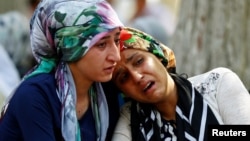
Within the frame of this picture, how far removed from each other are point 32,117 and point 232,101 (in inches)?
48.4

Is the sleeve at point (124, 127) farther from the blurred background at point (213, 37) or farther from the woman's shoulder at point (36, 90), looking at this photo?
the blurred background at point (213, 37)

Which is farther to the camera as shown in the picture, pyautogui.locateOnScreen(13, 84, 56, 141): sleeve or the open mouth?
the open mouth

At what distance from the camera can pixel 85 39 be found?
16.4 ft

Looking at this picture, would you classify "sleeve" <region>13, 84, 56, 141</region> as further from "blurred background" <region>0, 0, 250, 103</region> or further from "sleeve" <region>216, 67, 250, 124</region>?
"blurred background" <region>0, 0, 250, 103</region>

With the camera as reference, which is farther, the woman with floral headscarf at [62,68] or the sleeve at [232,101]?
the sleeve at [232,101]

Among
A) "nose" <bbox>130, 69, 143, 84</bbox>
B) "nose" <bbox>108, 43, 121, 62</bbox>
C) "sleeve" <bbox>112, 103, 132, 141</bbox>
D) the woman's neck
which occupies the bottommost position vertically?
"sleeve" <bbox>112, 103, 132, 141</bbox>

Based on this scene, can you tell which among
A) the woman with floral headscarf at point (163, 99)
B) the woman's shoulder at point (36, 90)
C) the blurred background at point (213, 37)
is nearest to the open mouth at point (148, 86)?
the woman with floral headscarf at point (163, 99)

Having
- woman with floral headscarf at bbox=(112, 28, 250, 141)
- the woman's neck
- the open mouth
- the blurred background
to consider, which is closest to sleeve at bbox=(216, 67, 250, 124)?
woman with floral headscarf at bbox=(112, 28, 250, 141)

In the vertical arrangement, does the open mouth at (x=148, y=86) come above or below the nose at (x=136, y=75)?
below

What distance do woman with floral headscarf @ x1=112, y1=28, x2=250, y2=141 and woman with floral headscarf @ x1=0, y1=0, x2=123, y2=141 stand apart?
0.77 ft

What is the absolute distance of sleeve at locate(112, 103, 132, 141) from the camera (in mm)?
5383

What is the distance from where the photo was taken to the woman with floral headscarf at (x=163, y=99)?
529 centimetres

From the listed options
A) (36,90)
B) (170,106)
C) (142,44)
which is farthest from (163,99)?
(36,90)

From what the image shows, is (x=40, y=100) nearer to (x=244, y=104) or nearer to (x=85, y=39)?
(x=85, y=39)
